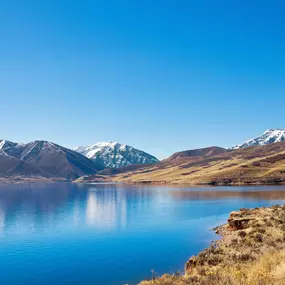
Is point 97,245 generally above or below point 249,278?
below

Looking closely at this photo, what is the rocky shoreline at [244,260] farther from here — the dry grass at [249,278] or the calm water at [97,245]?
the calm water at [97,245]

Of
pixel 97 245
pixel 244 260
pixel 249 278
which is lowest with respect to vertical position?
pixel 97 245

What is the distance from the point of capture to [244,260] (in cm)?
2697

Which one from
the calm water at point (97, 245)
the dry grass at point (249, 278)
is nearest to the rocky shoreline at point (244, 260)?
the dry grass at point (249, 278)

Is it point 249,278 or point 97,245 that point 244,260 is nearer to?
point 249,278

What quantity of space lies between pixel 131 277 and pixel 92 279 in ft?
12.9

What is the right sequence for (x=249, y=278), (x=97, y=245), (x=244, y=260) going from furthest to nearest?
(x=97, y=245) → (x=244, y=260) → (x=249, y=278)

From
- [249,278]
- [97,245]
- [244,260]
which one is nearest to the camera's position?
[249,278]

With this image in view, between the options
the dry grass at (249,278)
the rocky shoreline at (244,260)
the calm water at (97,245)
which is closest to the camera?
the dry grass at (249,278)

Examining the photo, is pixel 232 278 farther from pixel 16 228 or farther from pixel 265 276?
pixel 16 228

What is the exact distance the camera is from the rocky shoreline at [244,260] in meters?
18.1

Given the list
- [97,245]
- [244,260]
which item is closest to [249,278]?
[244,260]

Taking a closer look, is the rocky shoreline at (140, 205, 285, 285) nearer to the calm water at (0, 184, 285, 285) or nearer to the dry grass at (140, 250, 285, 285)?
the dry grass at (140, 250, 285, 285)

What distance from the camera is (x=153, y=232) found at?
58.6 metres
